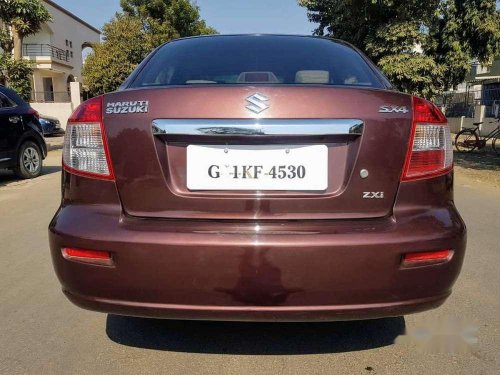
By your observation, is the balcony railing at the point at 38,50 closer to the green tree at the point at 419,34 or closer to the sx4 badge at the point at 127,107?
the green tree at the point at 419,34

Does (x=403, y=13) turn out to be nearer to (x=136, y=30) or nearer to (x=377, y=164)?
(x=377, y=164)

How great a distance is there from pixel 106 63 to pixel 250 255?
1184 inches

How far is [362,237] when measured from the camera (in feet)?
6.34

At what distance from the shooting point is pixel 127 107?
6.77 feet

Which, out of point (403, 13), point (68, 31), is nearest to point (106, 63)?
point (68, 31)

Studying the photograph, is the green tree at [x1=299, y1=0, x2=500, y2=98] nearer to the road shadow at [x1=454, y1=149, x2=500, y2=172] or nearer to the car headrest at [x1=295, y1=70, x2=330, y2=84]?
the road shadow at [x1=454, y1=149, x2=500, y2=172]

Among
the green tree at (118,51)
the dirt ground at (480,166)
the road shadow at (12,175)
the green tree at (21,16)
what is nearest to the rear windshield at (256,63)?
the dirt ground at (480,166)

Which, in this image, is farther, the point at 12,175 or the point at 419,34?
the point at 419,34

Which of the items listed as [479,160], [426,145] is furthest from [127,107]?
[479,160]

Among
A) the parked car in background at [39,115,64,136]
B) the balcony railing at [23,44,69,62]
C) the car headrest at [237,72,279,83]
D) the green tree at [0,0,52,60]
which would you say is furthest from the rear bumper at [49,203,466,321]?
the balcony railing at [23,44,69,62]

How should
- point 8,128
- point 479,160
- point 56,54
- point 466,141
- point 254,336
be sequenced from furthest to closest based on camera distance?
1. point 56,54
2. point 466,141
3. point 479,160
4. point 8,128
5. point 254,336

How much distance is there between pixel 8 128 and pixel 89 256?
6884mm

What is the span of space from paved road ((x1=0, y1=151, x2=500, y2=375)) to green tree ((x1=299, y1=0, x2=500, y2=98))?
43.2ft

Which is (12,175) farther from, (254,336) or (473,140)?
(473,140)
